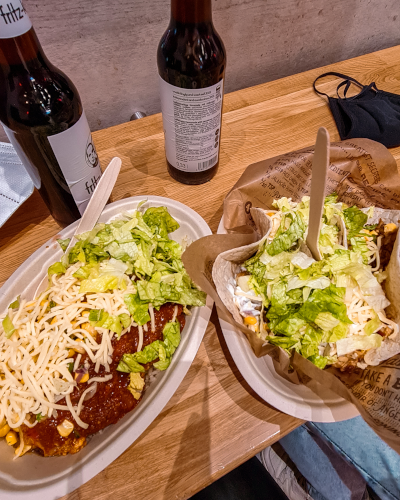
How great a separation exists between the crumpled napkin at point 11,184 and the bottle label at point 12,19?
0.50m

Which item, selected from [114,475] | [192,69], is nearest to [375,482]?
[114,475]

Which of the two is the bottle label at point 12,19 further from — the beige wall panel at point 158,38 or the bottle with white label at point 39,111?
the beige wall panel at point 158,38

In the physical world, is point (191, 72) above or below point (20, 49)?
below

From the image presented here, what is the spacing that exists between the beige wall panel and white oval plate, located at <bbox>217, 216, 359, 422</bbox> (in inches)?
43.0

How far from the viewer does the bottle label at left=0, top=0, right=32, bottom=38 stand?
62cm

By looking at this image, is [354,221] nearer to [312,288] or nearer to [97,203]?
[312,288]

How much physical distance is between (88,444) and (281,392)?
46cm

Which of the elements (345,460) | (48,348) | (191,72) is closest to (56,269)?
(48,348)

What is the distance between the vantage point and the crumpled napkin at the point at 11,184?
104cm

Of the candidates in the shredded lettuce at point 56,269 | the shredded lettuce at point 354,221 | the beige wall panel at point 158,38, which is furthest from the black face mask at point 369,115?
the shredded lettuce at point 56,269

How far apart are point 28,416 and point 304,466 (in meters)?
→ 0.96

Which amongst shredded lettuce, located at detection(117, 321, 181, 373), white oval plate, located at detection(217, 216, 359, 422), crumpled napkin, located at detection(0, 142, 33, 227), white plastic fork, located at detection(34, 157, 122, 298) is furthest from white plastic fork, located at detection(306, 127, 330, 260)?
crumpled napkin, located at detection(0, 142, 33, 227)

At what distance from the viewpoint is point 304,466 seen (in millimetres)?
1175

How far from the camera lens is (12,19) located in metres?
0.64
